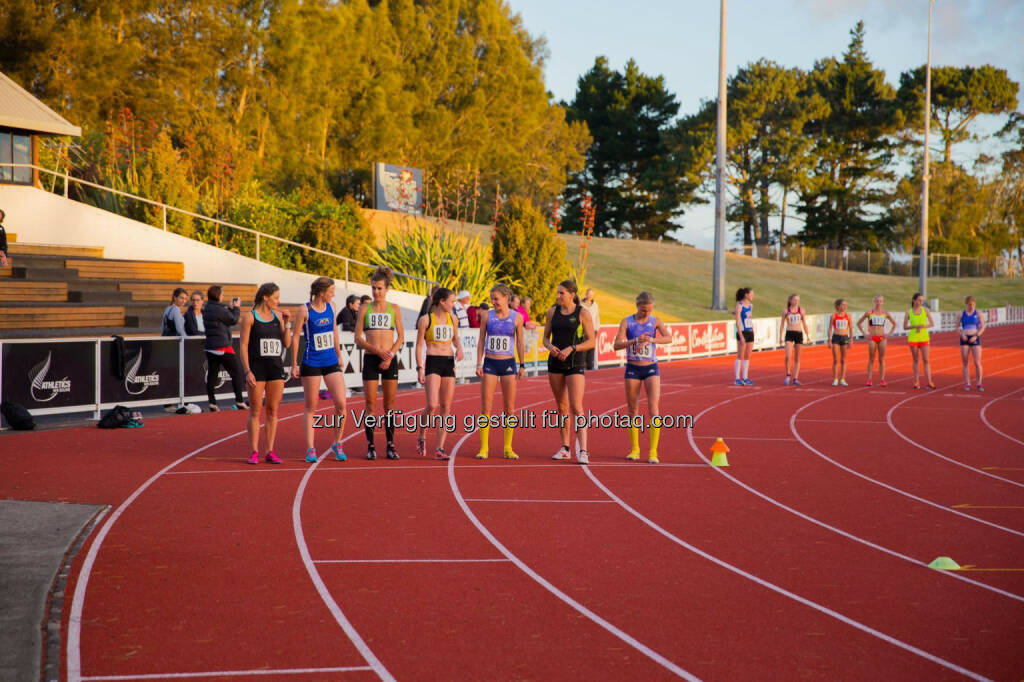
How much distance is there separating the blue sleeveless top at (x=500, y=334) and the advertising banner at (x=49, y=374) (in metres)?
6.65

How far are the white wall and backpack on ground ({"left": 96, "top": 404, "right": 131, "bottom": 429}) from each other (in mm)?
11850

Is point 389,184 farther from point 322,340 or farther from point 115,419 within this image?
point 322,340

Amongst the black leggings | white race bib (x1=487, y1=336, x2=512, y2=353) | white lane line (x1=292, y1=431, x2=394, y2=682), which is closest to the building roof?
the black leggings

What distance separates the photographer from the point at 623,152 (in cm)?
8406

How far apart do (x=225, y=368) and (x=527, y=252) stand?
18823mm

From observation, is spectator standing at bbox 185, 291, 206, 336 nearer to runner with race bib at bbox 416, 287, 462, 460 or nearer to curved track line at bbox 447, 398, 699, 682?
runner with race bib at bbox 416, 287, 462, 460

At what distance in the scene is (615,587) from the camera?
627 centimetres

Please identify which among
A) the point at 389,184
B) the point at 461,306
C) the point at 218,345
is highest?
the point at 389,184

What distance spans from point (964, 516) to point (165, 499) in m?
7.16

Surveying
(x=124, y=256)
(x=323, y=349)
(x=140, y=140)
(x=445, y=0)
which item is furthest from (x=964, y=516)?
(x=445, y=0)

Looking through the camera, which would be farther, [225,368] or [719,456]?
[225,368]

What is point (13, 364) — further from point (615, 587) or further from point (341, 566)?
point (615, 587)

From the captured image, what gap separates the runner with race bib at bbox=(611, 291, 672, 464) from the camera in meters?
11.1

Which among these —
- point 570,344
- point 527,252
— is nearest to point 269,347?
point 570,344
